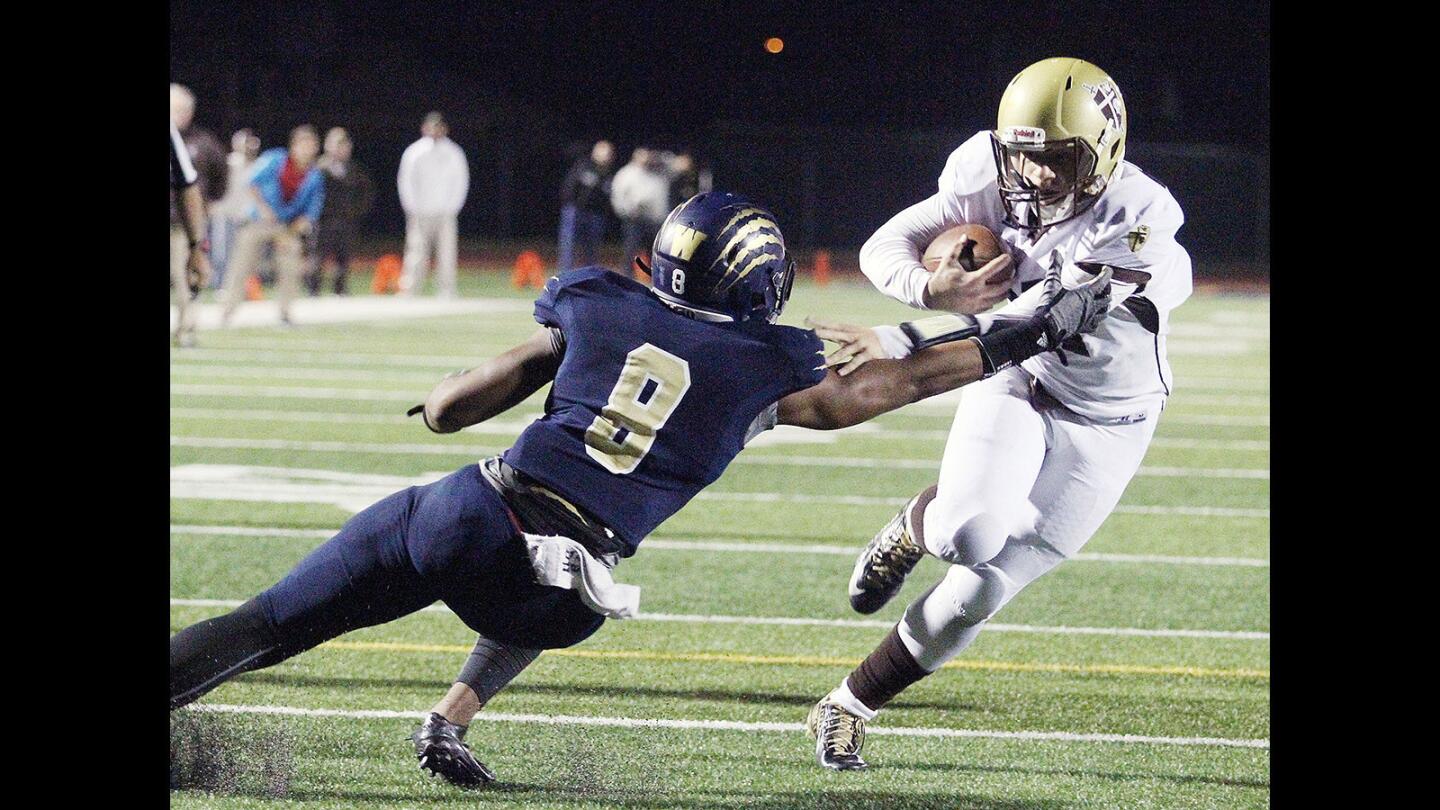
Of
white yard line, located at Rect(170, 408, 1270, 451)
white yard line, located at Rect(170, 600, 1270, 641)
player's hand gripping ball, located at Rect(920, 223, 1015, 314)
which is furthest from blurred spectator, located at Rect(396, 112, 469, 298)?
player's hand gripping ball, located at Rect(920, 223, 1015, 314)

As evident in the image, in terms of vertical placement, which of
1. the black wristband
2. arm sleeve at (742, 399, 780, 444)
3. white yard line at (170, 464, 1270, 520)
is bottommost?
white yard line at (170, 464, 1270, 520)

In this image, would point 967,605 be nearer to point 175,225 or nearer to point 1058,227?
point 1058,227

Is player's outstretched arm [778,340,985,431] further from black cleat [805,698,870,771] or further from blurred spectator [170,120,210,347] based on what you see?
blurred spectator [170,120,210,347]

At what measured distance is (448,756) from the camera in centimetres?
315

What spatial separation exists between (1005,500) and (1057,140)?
635 mm

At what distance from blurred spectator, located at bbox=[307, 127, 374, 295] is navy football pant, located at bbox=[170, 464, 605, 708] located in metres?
11.3

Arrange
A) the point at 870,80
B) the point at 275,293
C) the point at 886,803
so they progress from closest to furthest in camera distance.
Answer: the point at 886,803
the point at 275,293
the point at 870,80

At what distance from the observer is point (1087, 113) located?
3279 mm

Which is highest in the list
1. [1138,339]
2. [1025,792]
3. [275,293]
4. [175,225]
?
[1138,339]

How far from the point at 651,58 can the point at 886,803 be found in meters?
23.7

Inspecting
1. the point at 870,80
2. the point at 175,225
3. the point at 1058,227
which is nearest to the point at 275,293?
the point at 175,225

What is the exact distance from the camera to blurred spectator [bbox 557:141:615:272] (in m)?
16.1

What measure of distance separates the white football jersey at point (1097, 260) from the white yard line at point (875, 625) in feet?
3.77
